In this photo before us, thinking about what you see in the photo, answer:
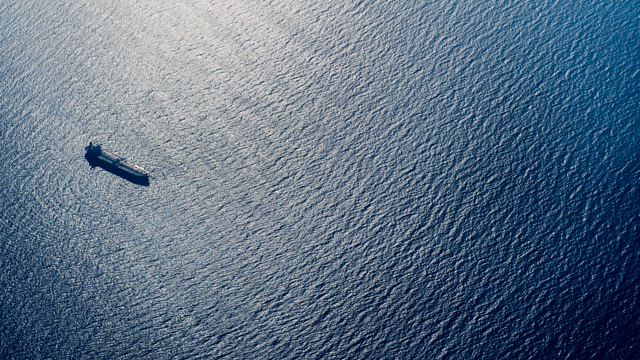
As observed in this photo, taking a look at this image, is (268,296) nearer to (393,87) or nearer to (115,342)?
(115,342)

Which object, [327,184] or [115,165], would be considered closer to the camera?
[327,184]

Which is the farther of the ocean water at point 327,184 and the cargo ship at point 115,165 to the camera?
the cargo ship at point 115,165

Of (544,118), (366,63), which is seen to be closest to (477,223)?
(544,118)

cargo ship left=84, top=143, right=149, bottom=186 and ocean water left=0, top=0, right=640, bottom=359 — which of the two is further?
cargo ship left=84, top=143, right=149, bottom=186

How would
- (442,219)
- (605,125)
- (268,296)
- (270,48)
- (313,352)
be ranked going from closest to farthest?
(313,352) < (268,296) < (442,219) < (605,125) < (270,48)
